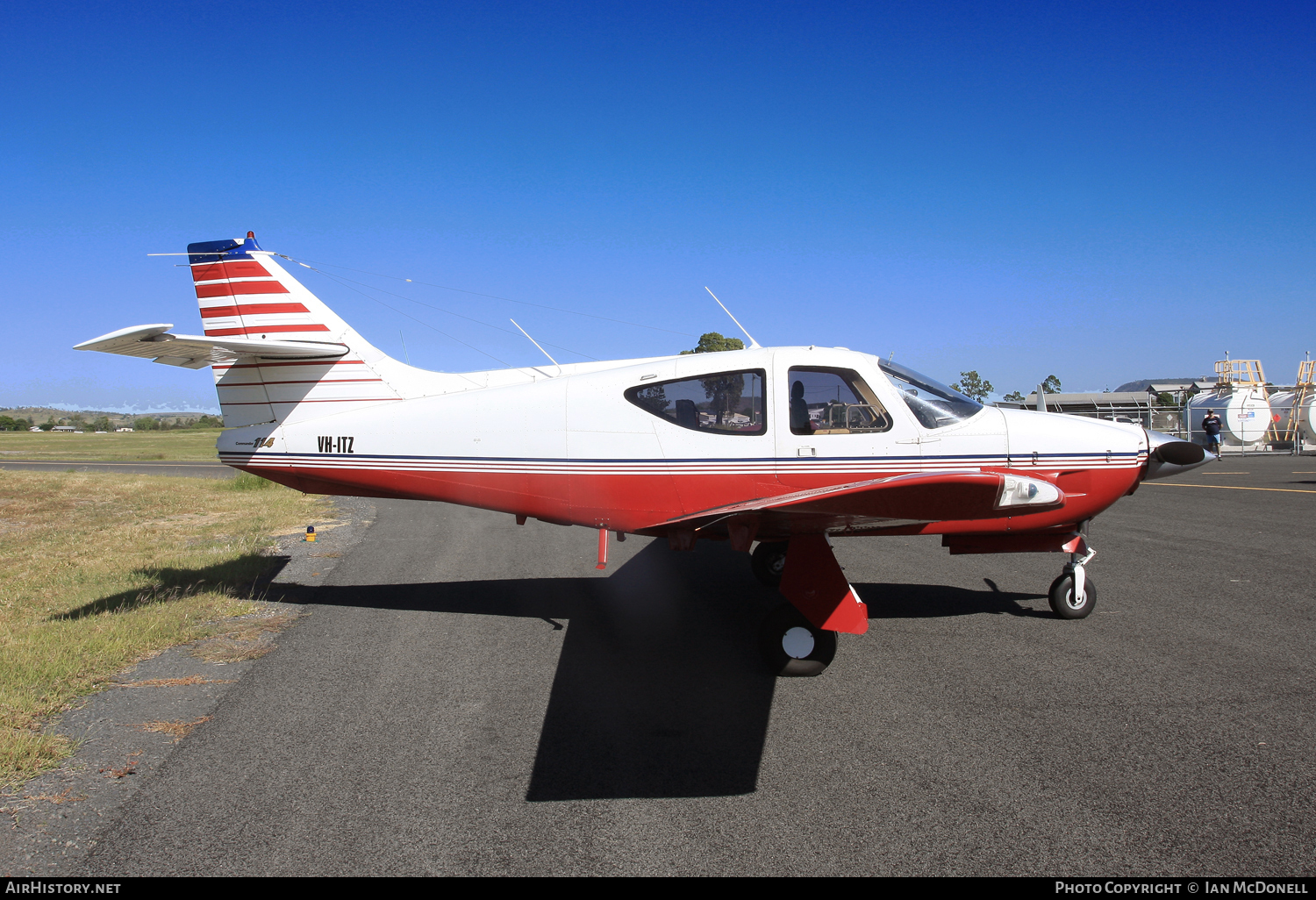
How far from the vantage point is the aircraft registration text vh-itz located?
17.5 feet

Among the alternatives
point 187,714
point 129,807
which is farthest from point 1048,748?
point 187,714

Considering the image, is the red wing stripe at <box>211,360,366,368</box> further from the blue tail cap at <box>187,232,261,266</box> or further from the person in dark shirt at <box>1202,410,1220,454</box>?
the person in dark shirt at <box>1202,410,1220,454</box>

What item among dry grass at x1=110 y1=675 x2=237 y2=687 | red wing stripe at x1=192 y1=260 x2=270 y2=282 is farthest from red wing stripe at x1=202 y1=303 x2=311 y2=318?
dry grass at x1=110 y1=675 x2=237 y2=687

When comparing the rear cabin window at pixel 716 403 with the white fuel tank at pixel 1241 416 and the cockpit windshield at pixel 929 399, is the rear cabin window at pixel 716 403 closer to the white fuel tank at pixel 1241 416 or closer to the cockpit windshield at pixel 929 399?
the cockpit windshield at pixel 929 399

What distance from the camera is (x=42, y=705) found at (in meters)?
4.55

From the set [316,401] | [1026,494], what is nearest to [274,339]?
[316,401]

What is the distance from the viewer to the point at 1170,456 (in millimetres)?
5633

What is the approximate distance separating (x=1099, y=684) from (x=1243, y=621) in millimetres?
2330

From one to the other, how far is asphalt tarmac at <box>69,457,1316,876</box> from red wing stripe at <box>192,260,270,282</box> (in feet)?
11.2

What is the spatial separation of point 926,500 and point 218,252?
23.1ft

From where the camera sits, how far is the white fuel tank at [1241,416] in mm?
28250

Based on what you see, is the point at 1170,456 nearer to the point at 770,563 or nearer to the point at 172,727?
the point at 770,563

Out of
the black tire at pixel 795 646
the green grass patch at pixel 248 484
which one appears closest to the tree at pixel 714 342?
the green grass patch at pixel 248 484
